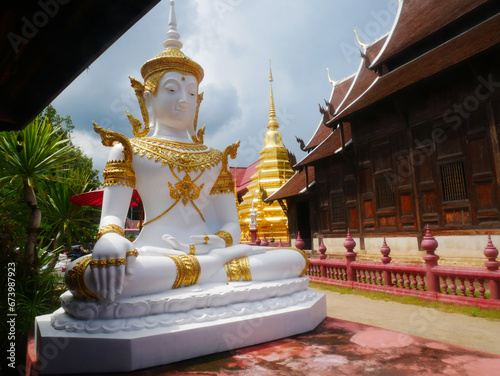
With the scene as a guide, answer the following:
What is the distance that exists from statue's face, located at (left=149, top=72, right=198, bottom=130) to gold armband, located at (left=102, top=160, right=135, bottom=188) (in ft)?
2.42

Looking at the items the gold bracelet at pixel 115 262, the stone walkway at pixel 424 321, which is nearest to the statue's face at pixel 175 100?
the gold bracelet at pixel 115 262

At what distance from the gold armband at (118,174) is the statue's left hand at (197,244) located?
0.61 m

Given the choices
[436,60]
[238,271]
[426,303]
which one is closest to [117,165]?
[238,271]

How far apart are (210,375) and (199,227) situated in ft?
5.00

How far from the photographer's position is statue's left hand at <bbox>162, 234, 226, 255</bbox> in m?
3.05

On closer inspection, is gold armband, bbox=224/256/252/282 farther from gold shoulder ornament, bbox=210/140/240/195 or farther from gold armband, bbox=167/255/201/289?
gold shoulder ornament, bbox=210/140/240/195

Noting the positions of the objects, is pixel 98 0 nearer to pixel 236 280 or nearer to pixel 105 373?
pixel 105 373

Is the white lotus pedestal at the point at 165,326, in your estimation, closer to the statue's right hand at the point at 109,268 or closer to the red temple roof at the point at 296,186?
the statue's right hand at the point at 109,268

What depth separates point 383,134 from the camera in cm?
960

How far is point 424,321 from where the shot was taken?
4.16 m

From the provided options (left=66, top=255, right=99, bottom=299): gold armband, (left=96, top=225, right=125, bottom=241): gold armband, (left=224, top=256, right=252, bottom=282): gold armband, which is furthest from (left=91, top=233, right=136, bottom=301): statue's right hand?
(left=224, top=256, right=252, bottom=282): gold armband

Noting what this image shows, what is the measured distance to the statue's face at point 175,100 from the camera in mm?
3521

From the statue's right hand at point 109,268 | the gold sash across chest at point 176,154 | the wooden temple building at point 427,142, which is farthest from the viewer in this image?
the wooden temple building at point 427,142

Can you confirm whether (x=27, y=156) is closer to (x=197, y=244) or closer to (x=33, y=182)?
(x=33, y=182)
